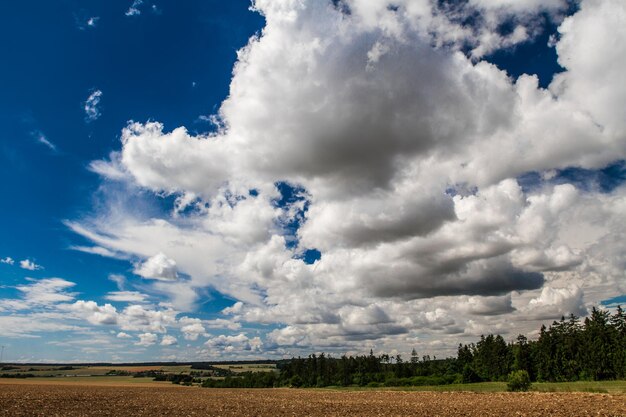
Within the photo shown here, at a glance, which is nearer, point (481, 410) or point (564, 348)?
point (481, 410)

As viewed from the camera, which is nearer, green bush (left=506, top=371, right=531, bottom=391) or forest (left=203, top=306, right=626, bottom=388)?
green bush (left=506, top=371, right=531, bottom=391)

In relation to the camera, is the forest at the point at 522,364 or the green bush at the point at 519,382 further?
the forest at the point at 522,364

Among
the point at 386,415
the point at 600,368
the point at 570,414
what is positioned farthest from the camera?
the point at 600,368

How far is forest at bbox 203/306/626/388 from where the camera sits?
11150 centimetres

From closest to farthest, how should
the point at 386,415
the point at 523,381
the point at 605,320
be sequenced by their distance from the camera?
the point at 386,415 → the point at 523,381 → the point at 605,320

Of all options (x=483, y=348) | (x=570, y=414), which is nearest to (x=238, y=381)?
(x=483, y=348)

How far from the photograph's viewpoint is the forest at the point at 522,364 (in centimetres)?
11150

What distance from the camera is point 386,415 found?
3888cm

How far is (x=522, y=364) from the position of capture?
135m

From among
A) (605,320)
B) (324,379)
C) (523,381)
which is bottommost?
(324,379)

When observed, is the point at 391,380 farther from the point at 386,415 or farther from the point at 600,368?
the point at 386,415

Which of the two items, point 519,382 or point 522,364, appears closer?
point 519,382

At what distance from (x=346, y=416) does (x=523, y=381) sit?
42670 mm

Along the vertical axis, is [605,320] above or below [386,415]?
above
